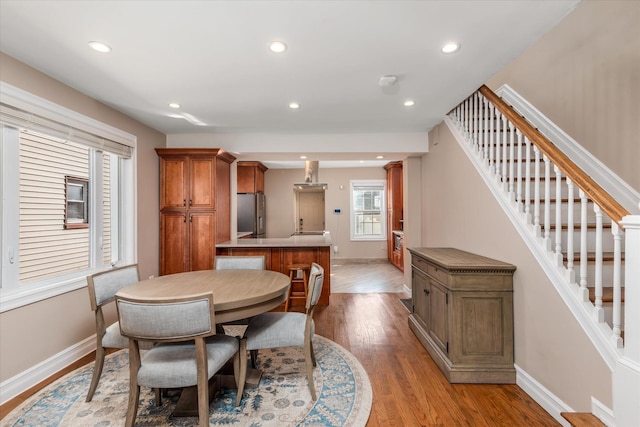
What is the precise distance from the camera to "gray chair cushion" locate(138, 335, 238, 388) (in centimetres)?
164

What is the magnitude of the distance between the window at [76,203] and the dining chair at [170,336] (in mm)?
1881

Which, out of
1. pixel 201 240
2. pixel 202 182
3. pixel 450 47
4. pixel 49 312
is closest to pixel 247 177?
pixel 202 182

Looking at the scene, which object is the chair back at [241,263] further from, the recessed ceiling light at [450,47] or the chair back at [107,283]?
the recessed ceiling light at [450,47]

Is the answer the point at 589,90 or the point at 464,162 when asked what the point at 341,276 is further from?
the point at 589,90

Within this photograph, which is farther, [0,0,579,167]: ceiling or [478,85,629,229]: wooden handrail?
[0,0,579,167]: ceiling

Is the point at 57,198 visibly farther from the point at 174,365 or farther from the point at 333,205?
the point at 333,205

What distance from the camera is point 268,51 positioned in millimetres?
2129

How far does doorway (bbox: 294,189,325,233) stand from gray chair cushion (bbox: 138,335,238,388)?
20.5 ft

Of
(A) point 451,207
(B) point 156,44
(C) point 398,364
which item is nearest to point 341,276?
A: (A) point 451,207

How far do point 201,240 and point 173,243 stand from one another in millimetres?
386

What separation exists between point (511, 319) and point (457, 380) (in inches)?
25.0

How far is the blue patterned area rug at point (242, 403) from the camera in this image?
1.88 m

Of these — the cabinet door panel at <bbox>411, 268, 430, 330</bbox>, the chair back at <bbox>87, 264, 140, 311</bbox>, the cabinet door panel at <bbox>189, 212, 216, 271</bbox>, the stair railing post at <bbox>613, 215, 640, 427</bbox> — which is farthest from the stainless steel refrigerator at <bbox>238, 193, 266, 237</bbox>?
the stair railing post at <bbox>613, 215, 640, 427</bbox>

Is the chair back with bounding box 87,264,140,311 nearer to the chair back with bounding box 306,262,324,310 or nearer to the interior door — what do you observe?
the chair back with bounding box 306,262,324,310
